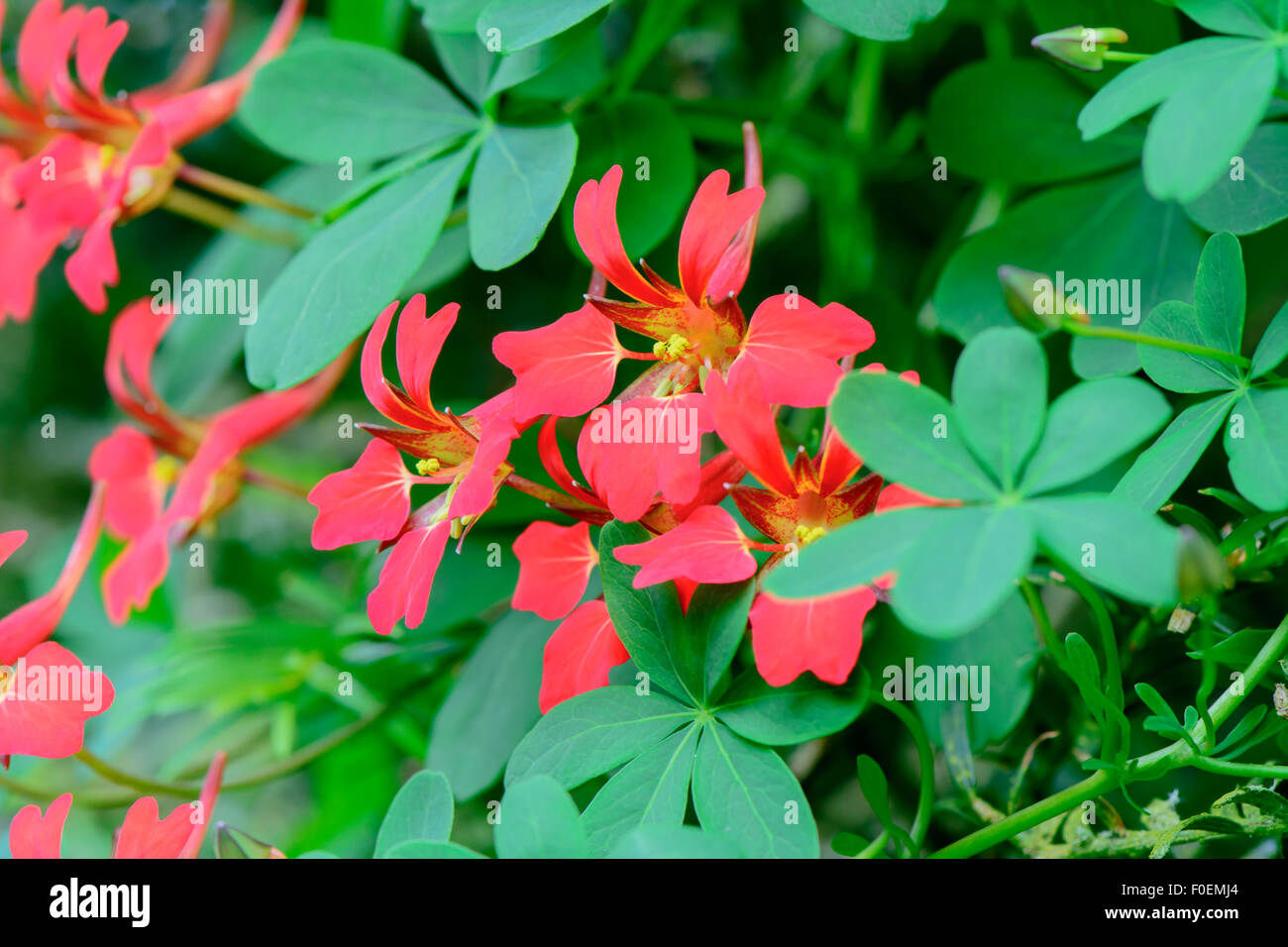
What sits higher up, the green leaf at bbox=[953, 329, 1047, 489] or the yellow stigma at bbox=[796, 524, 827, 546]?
the green leaf at bbox=[953, 329, 1047, 489]

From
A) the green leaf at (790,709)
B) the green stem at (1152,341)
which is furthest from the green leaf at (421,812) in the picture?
the green stem at (1152,341)

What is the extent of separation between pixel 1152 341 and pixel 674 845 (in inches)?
Answer: 11.0

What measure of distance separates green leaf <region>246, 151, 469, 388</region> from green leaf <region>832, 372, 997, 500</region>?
29 centimetres

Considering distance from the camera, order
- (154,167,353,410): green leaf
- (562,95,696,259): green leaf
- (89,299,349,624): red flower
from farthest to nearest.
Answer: (154,167,353,410): green leaf < (89,299,349,624): red flower < (562,95,696,259): green leaf

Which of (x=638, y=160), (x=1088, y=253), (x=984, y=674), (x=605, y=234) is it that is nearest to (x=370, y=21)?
(x=638, y=160)

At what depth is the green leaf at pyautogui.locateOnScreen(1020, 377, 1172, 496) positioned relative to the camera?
330 mm

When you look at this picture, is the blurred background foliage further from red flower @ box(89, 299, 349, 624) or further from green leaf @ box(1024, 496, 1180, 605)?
green leaf @ box(1024, 496, 1180, 605)

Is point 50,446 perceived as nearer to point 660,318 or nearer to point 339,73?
point 339,73

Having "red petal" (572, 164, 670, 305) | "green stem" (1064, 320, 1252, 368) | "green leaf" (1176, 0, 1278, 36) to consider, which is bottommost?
"green stem" (1064, 320, 1252, 368)

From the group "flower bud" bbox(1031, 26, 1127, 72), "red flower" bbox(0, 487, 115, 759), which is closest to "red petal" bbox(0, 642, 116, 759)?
"red flower" bbox(0, 487, 115, 759)

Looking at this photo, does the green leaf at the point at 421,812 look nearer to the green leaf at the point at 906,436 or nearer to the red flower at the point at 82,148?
the green leaf at the point at 906,436

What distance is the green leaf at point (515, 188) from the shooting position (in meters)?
0.51

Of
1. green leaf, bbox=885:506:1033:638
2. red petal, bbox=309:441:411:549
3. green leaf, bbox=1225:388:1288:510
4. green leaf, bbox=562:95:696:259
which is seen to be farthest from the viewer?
green leaf, bbox=562:95:696:259

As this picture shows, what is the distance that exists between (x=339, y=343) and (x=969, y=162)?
423 millimetres
